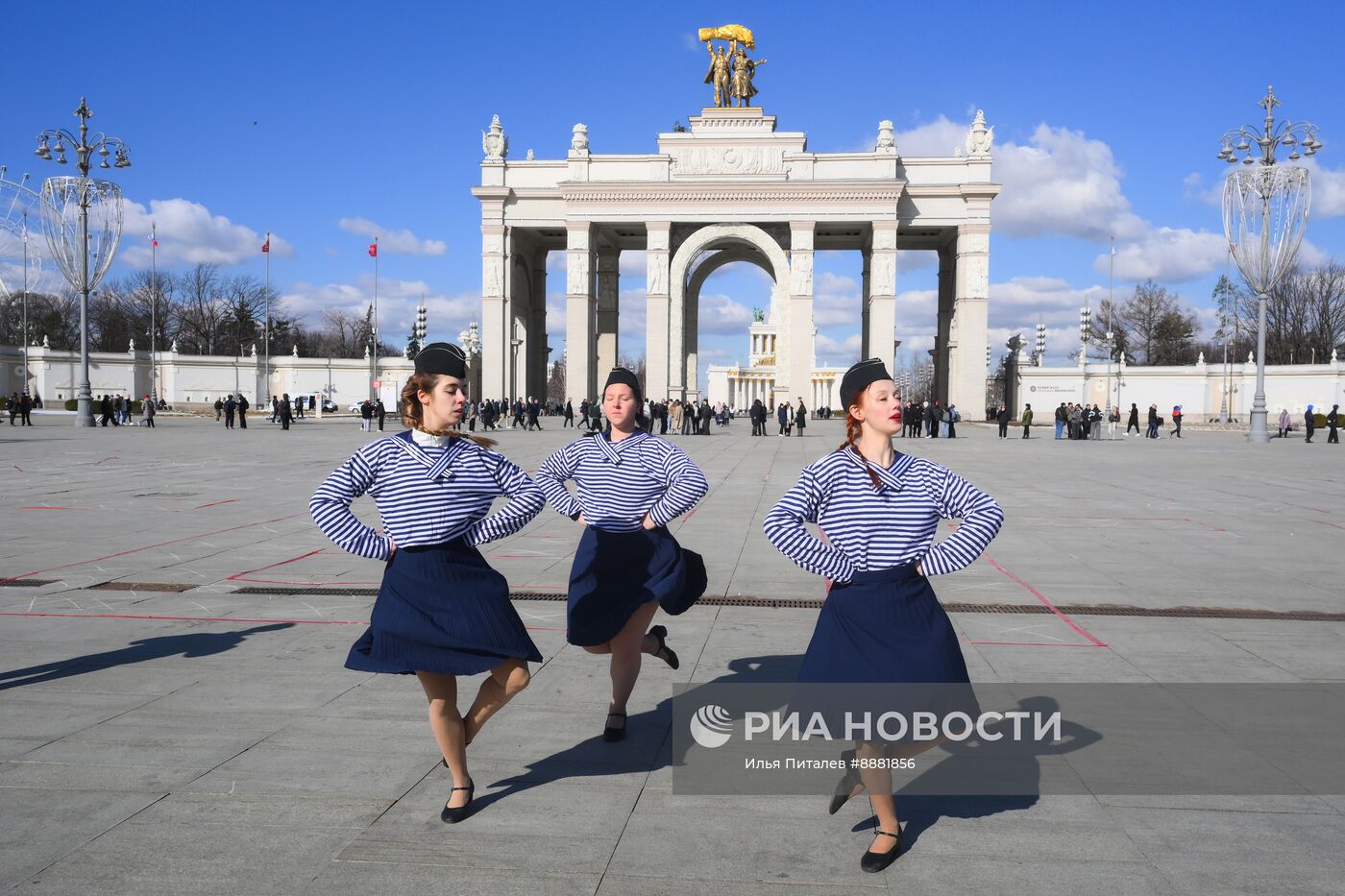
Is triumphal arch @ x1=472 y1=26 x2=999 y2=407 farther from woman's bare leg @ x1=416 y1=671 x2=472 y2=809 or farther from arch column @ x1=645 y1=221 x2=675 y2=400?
woman's bare leg @ x1=416 y1=671 x2=472 y2=809

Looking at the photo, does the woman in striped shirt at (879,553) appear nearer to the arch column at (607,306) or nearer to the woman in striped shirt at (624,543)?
the woman in striped shirt at (624,543)

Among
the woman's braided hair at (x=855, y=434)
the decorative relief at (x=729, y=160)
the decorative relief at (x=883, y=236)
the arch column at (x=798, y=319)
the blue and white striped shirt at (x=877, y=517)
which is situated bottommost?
the blue and white striped shirt at (x=877, y=517)

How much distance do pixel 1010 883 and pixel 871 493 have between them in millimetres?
1428

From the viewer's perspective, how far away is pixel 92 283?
137 feet

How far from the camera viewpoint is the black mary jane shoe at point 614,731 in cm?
514

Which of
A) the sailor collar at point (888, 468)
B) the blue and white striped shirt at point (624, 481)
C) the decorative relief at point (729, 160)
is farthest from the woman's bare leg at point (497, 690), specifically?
the decorative relief at point (729, 160)

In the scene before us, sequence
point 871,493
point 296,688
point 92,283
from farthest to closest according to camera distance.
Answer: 1. point 92,283
2. point 296,688
3. point 871,493

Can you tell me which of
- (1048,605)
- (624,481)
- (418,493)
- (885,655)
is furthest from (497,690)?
(1048,605)

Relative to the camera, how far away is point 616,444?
549cm

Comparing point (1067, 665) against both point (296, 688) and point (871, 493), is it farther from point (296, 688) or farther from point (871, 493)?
point (296, 688)

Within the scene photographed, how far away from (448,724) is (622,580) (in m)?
1.27

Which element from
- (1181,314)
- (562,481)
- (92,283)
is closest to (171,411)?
(92,283)

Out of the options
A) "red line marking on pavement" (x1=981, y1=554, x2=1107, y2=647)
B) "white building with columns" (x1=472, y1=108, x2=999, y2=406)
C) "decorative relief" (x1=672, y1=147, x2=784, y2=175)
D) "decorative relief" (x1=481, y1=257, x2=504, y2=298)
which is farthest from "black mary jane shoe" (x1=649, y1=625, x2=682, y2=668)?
"decorative relief" (x1=481, y1=257, x2=504, y2=298)

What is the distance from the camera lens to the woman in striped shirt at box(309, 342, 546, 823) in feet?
13.3
